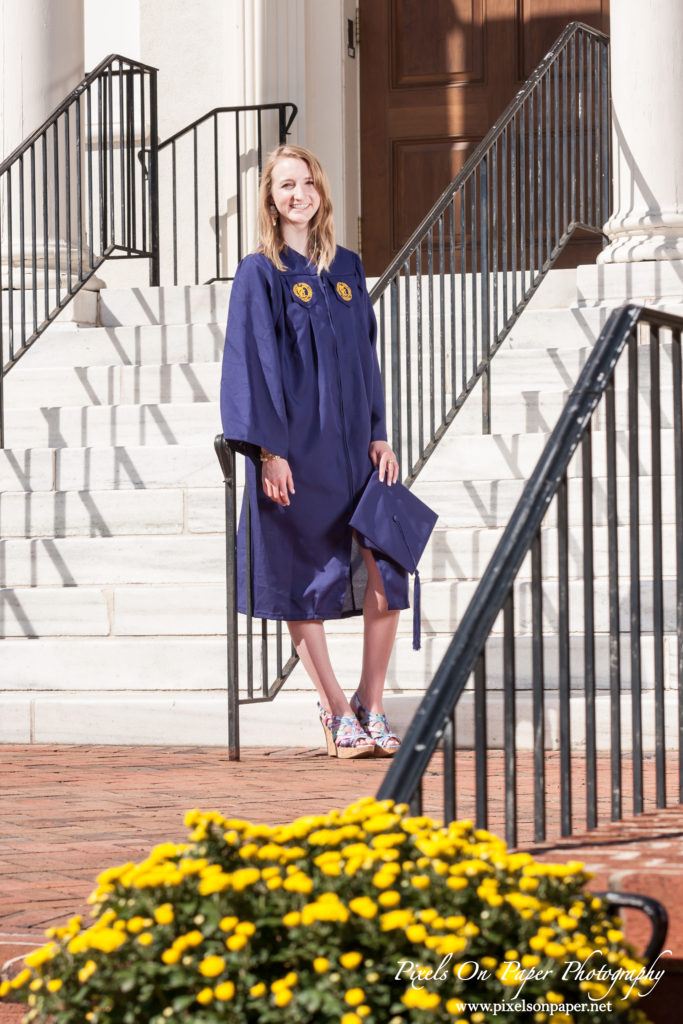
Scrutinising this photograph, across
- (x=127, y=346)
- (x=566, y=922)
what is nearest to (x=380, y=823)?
(x=566, y=922)

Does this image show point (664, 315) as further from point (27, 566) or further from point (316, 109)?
point (316, 109)

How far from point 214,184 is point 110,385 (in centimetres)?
213

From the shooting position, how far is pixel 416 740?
2.65 m

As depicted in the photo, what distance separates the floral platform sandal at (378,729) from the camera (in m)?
5.31

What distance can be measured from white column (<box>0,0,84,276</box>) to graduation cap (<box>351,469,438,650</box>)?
437 cm

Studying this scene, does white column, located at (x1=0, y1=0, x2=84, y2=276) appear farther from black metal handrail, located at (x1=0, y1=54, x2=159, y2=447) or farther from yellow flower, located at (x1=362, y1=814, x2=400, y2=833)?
yellow flower, located at (x1=362, y1=814, x2=400, y2=833)

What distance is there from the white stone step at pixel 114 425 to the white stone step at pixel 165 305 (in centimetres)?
97

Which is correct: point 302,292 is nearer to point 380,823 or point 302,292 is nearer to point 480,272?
point 480,272

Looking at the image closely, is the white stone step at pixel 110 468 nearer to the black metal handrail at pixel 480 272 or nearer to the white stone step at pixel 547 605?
the black metal handrail at pixel 480 272

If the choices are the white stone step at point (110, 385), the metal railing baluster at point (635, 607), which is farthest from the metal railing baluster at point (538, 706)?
the white stone step at point (110, 385)

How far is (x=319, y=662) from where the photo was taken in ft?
17.5

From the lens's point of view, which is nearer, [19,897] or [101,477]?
[19,897]

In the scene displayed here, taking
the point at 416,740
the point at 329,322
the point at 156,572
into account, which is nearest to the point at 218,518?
the point at 156,572

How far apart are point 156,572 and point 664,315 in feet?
12.0
